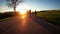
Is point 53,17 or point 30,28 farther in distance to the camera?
point 53,17

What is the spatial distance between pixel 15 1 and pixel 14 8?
335cm

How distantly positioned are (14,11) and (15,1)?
497 centimetres

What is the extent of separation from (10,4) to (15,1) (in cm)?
277

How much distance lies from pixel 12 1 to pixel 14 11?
4.97m

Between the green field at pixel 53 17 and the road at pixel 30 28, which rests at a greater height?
the road at pixel 30 28

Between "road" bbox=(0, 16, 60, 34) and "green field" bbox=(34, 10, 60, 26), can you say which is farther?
"green field" bbox=(34, 10, 60, 26)

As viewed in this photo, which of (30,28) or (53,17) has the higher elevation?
(30,28)

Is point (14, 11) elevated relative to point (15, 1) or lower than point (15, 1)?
lower

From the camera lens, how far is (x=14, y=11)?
244 ft

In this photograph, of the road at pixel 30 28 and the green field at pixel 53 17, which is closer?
the road at pixel 30 28

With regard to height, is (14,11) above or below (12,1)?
below

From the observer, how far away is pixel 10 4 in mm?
73000

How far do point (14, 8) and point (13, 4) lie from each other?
1.95m

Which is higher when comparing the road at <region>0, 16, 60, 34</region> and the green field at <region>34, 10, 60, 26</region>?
the road at <region>0, 16, 60, 34</region>
